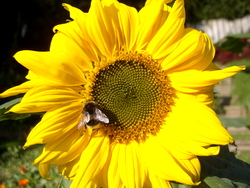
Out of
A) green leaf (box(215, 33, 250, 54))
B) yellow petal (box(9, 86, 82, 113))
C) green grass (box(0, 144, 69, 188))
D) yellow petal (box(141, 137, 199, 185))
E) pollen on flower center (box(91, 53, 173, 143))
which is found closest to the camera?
yellow petal (box(9, 86, 82, 113))

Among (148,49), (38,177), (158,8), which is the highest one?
(158,8)

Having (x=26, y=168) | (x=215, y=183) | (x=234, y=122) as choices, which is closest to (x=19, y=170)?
(x=26, y=168)

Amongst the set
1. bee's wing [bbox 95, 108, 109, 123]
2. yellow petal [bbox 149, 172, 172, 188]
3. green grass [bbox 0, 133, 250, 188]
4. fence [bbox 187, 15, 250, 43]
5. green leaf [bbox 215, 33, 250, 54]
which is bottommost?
green grass [bbox 0, 133, 250, 188]

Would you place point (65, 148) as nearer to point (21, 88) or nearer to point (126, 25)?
point (21, 88)

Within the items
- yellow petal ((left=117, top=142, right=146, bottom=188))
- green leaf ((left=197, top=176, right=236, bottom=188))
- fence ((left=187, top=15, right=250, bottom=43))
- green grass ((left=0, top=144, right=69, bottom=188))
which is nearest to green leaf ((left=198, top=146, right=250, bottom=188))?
green leaf ((left=197, top=176, right=236, bottom=188))

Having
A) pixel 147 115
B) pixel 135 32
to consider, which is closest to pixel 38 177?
pixel 147 115

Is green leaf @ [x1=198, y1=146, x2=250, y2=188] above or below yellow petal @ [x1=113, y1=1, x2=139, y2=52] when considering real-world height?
below

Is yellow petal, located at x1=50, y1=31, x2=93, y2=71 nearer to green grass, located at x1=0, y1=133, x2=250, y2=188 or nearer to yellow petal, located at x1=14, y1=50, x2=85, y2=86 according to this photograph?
yellow petal, located at x1=14, y1=50, x2=85, y2=86

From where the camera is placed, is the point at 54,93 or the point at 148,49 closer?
the point at 54,93

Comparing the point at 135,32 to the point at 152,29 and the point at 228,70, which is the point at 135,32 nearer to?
the point at 152,29
